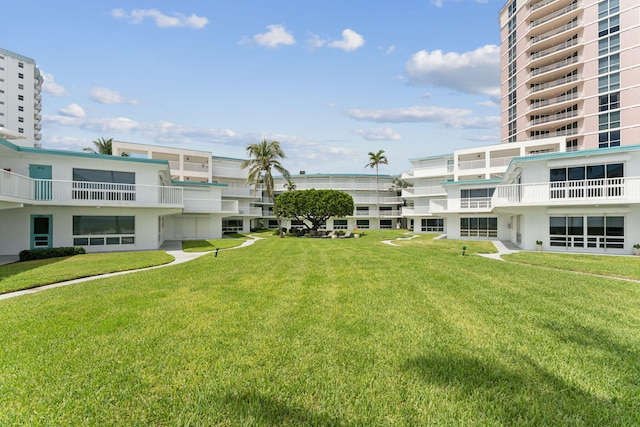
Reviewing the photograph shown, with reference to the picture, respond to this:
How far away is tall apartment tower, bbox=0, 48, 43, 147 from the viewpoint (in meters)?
79.3

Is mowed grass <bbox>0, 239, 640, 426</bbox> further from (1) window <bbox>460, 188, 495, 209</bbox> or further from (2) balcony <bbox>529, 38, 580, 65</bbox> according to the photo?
(2) balcony <bbox>529, 38, 580, 65</bbox>

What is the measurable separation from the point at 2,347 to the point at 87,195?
1744 cm

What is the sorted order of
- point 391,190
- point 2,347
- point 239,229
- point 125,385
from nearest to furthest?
point 125,385
point 2,347
point 239,229
point 391,190

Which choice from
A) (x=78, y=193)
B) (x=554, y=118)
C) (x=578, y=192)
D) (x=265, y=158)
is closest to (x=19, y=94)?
(x=265, y=158)

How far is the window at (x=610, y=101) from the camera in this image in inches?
1631

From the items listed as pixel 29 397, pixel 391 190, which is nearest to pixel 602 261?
pixel 29 397

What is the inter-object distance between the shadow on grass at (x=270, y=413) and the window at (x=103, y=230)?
21504 millimetres

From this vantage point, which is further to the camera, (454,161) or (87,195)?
(454,161)

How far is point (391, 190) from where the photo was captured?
2425 inches

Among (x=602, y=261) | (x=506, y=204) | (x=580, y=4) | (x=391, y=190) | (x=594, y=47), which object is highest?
(x=580, y=4)

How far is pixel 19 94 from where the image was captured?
268 ft

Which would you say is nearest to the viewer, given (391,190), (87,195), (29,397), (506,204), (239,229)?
(29,397)

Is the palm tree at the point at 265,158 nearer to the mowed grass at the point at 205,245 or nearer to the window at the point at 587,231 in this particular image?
the mowed grass at the point at 205,245

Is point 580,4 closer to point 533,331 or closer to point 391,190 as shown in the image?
point 391,190
